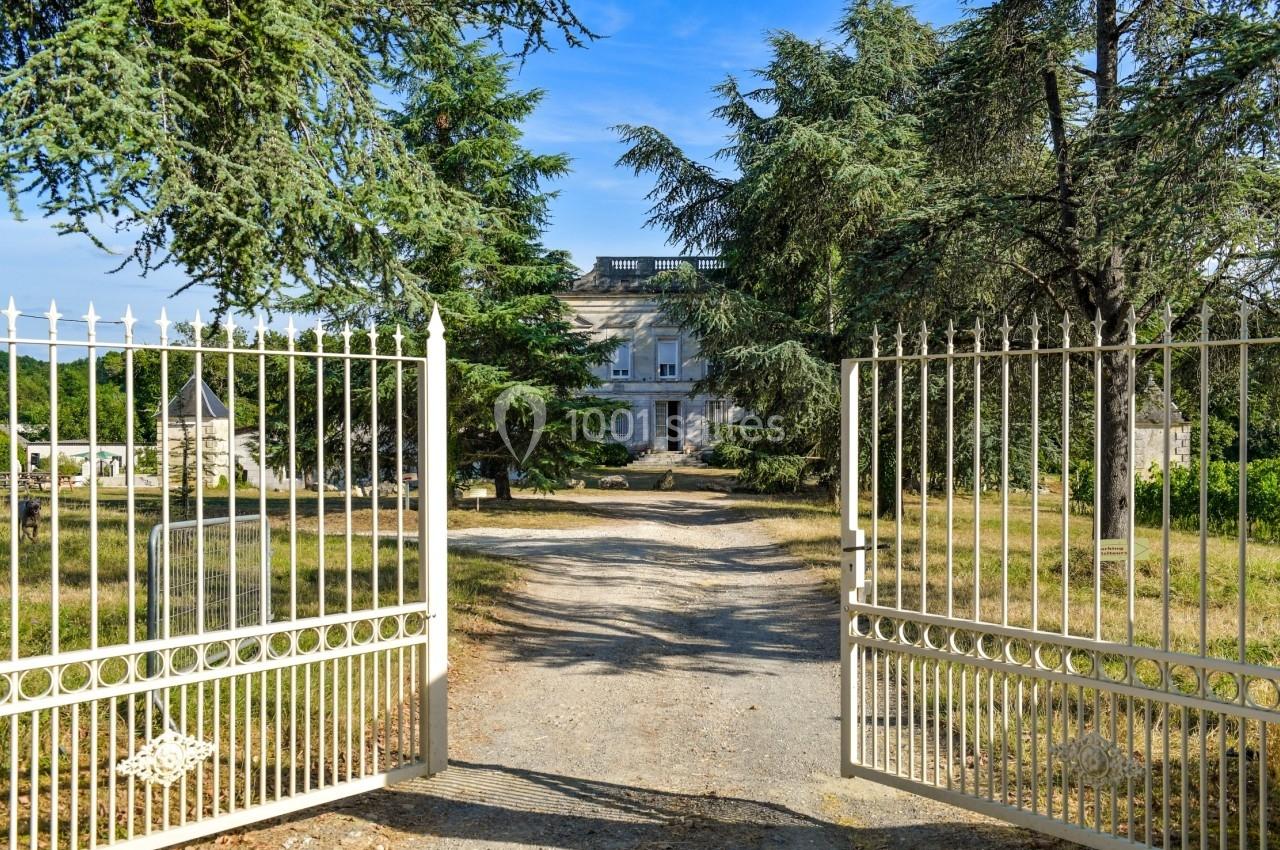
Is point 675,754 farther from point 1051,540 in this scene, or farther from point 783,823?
point 1051,540

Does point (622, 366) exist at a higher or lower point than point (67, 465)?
higher

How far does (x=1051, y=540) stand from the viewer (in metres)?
17.5

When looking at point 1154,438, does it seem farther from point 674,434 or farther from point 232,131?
point 232,131

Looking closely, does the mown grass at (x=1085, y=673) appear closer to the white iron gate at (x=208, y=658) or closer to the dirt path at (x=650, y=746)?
the dirt path at (x=650, y=746)

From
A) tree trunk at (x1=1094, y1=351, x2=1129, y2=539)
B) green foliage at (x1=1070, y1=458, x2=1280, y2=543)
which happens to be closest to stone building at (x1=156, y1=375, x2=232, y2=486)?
tree trunk at (x1=1094, y1=351, x2=1129, y2=539)

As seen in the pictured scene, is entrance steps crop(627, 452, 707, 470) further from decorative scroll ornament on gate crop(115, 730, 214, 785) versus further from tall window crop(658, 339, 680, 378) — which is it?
decorative scroll ornament on gate crop(115, 730, 214, 785)

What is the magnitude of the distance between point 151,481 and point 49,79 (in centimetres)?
2597

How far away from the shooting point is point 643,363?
43.1m

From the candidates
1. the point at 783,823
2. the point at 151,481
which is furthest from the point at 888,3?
the point at 151,481

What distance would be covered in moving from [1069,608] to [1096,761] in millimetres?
6600

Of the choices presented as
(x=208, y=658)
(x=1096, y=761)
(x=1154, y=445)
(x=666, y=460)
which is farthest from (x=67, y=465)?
(x=1154, y=445)

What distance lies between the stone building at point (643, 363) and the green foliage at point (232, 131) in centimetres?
3166

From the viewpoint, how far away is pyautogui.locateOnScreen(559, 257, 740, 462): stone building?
41.6 m

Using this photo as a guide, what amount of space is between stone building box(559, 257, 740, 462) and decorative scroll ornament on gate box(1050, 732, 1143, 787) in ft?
118
